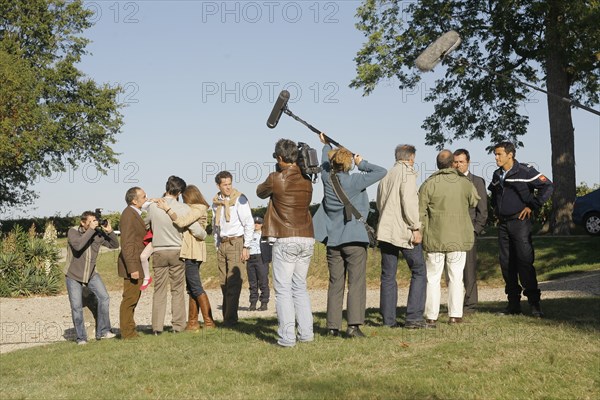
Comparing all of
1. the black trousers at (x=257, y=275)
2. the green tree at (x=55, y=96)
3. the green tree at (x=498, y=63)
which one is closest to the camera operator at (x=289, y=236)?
the black trousers at (x=257, y=275)

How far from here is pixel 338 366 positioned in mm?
7992

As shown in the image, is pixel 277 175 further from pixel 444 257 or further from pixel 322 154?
pixel 444 257

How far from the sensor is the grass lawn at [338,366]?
23.1 feet

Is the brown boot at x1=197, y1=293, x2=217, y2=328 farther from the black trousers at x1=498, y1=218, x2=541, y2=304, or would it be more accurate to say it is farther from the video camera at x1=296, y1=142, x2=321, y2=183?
the black trousers at x1=498, y1=218, x2=541, y2=304

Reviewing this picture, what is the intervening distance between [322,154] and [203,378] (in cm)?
321

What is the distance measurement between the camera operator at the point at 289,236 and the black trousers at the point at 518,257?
10.8ft

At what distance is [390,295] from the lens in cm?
1041

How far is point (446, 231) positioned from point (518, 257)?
150 centimetres

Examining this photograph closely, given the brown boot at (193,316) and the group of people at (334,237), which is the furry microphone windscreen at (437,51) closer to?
the group of people at (334,237)

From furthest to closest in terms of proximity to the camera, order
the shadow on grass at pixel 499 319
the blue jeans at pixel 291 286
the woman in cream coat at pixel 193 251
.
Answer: the woman in cream coat at pixel 193 251 → the shadow on grass at pixel 499 319 → the blue jeans at pixel 291 286

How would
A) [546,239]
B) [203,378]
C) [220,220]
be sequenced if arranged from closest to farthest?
[203,378] < [220,220] < [546,239]

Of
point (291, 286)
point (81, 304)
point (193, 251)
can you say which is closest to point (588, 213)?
point (193, 251)

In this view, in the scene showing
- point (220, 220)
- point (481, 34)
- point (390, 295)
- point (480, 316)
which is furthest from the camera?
point (481, 34)

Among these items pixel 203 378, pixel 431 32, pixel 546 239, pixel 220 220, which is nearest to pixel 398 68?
pixel 431 32
